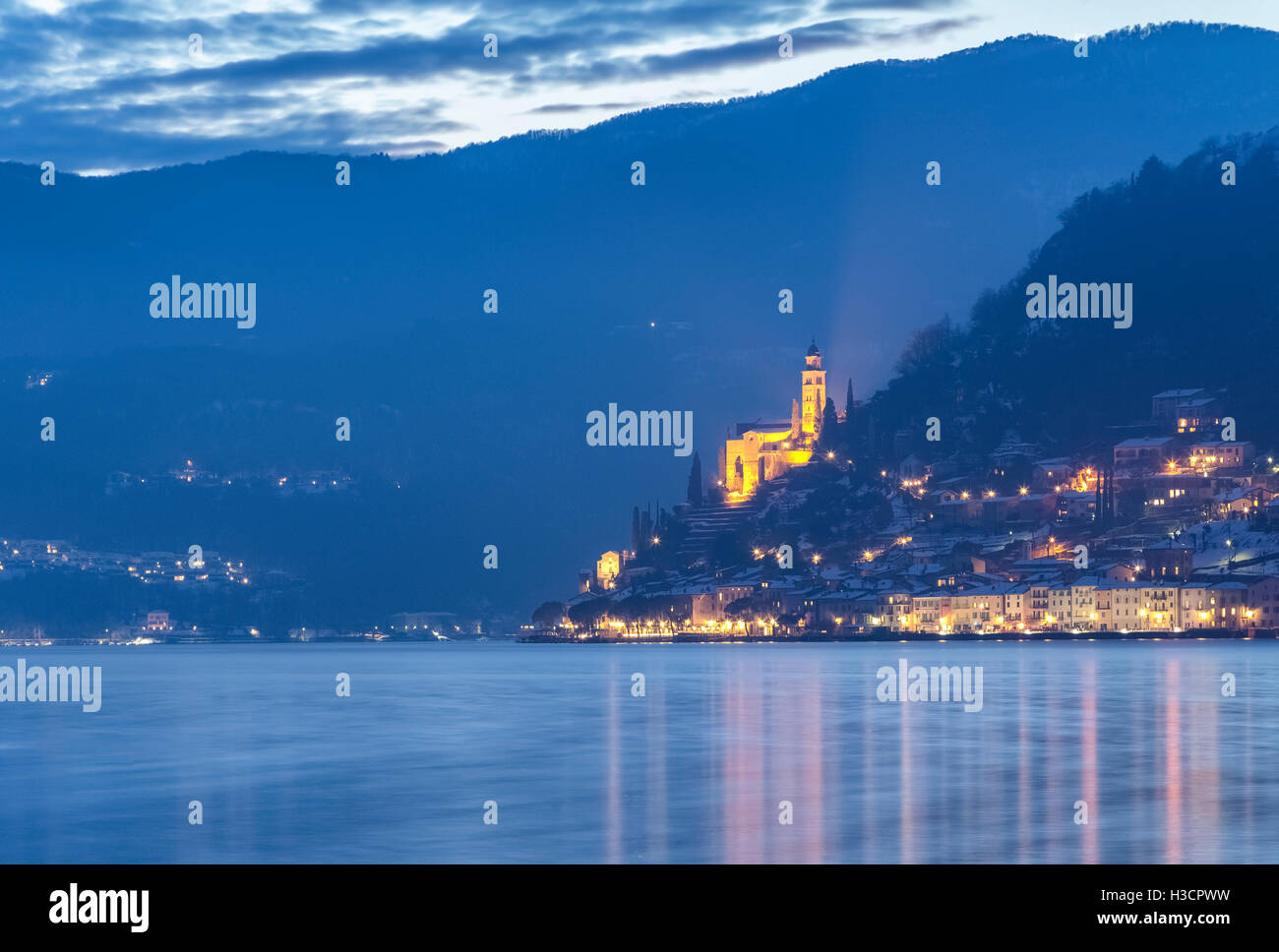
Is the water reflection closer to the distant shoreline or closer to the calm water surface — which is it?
the calm water surface

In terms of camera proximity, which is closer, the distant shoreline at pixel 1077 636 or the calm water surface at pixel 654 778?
the calm water surface at pixel 654 778

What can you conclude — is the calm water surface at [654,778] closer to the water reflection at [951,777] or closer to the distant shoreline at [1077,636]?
the water reflection at [951,777]

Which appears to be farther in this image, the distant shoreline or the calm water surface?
the distant shoreline

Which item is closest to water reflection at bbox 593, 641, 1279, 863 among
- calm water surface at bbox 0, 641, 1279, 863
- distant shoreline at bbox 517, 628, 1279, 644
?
calm water surface at bbox 0, 641, 1279, 863

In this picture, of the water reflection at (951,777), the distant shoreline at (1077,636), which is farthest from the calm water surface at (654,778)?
the distant shoreline at (1077,636)

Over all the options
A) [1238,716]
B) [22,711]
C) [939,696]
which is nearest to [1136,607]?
[939,696]

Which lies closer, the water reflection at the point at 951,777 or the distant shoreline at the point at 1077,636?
the water reflection at the point at 951,777
